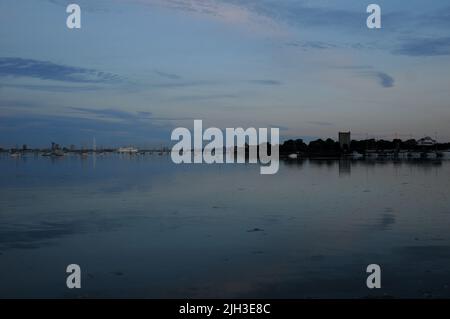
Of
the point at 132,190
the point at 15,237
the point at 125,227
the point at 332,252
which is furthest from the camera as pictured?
the point at 132,190

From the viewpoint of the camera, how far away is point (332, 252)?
15.3 meters

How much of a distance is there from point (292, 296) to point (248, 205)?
16.4 m

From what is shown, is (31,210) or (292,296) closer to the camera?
(292,296)

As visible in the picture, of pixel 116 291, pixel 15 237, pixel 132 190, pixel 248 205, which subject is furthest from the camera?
pixel 132 190

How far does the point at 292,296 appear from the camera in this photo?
11023 millimetres

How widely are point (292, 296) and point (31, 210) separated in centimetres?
1782
